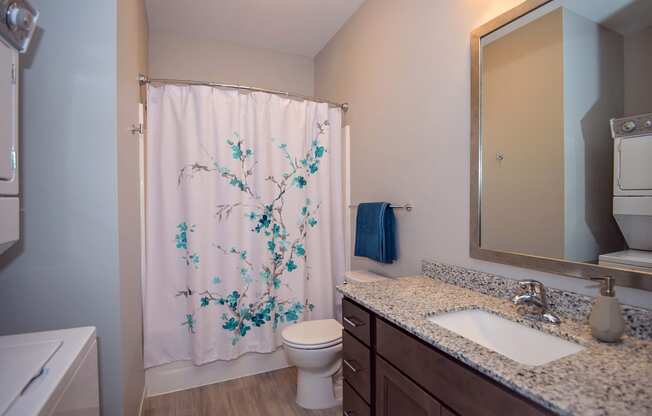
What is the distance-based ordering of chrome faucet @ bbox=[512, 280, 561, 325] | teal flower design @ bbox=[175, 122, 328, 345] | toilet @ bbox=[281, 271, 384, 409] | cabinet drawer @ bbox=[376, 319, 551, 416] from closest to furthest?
1. cabinet drawer @ bbox=[376, 319, 551, 416]
2. chrome faucet @ bbox=[512, 280, 561, 325]
3. toilet @ bbox=[281, 271, 384, 409]
4. teal flower design @ bbox=[175, 122, 328, 345]

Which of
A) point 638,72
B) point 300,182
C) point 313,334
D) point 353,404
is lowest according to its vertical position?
point 353,404

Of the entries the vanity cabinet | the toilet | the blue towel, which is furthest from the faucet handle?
the toilet

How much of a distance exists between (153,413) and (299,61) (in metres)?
3.08

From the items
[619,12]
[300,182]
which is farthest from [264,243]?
[619,12]

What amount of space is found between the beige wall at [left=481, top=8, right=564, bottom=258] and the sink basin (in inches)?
11.8

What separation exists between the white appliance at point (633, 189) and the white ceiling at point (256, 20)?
1959mm

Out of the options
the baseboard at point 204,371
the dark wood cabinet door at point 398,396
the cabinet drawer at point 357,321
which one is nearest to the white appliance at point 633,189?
the dark wood cabinet door at point 398,396

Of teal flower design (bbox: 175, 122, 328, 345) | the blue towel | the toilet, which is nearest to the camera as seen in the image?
the toilet

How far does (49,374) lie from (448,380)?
40.5 inches

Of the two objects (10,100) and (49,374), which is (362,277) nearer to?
(49,374)

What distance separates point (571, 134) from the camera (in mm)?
1071

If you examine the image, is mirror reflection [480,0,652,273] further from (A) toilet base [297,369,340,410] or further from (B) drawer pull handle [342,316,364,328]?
A: (A) toilet base [297,369,340,410]

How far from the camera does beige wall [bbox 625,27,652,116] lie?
898 millimetres

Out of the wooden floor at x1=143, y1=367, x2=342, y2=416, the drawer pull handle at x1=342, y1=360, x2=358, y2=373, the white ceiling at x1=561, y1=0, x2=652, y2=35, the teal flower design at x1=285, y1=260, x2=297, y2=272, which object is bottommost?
the wooden floor at x1=143, y1=367, x2=342, y2=416
